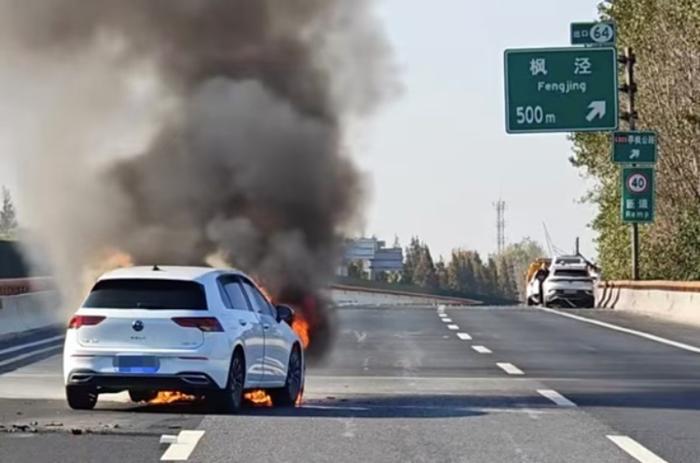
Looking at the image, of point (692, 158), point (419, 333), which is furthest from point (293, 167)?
point (692, 158)

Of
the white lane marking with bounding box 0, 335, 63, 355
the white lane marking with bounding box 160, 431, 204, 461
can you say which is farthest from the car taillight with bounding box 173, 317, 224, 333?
the white lane marking with bounding box 0, 335, 63, 355

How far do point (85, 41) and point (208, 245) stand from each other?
12.9ft

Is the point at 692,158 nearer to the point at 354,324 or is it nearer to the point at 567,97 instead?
the point at 567,97

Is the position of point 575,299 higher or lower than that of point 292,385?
lower

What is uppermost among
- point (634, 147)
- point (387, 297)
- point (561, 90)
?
point (561, 90)

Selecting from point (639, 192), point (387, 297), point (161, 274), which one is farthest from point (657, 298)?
point (387, 297)

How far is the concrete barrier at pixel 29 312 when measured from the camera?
2802 centimetres

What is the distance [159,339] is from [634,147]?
31.8 metres

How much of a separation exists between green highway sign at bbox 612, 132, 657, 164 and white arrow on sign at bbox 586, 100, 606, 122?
2.31m

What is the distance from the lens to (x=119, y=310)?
1377 cm

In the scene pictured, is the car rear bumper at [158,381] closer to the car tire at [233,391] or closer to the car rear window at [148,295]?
the car tire at [233,391]

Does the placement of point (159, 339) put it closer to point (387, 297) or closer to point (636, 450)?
point (636, 450)

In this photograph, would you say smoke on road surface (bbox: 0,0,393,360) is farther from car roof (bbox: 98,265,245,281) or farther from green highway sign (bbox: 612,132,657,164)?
green highway sign (bbox: 612,132,657,164)

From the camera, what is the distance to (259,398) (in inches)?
625
